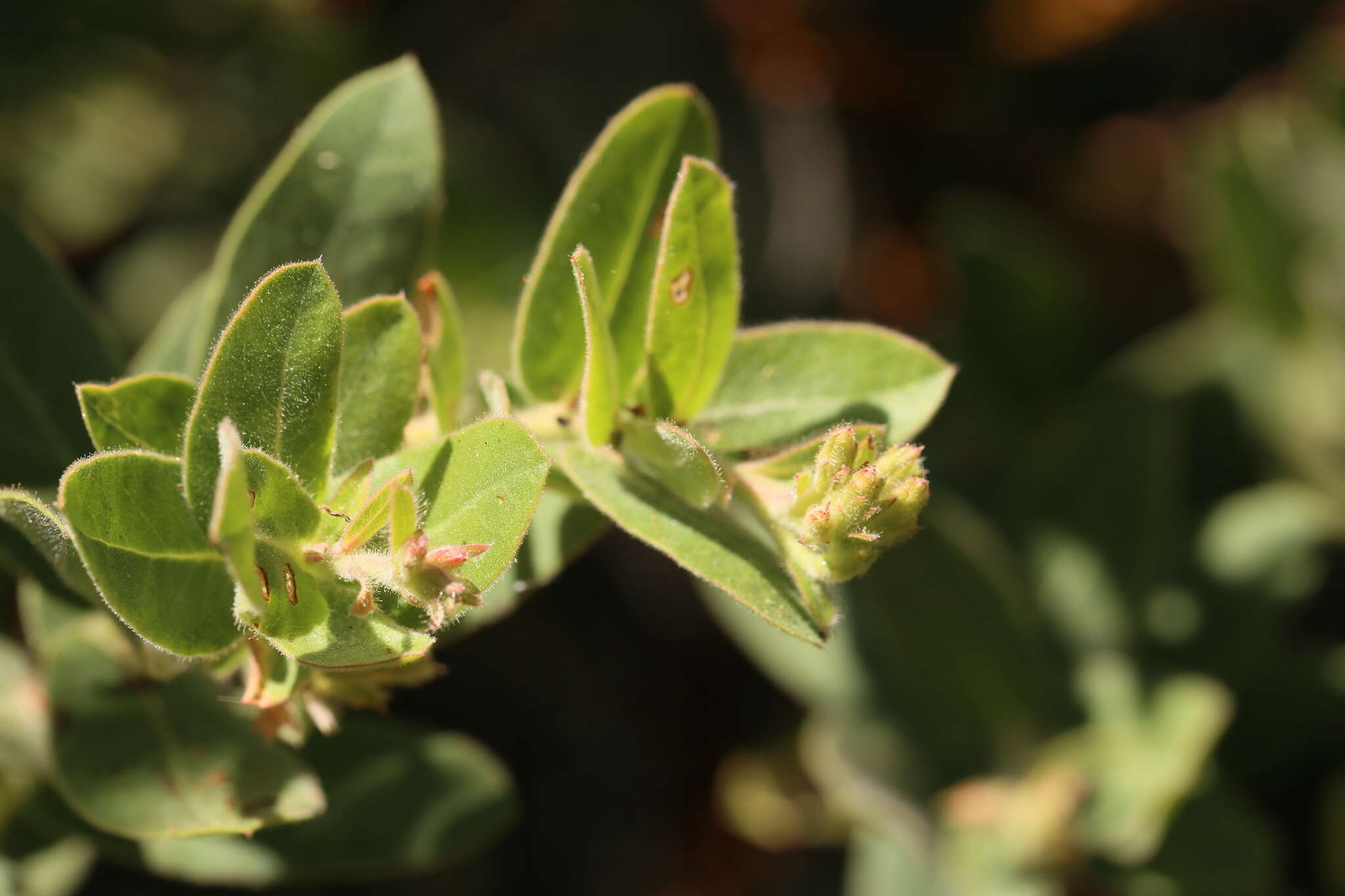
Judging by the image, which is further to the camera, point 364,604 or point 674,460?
point 674,460

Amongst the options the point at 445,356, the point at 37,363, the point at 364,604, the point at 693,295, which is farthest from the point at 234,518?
Answer: the point at 37,363

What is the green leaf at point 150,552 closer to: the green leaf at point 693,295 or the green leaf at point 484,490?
the green leaf at point 484,490

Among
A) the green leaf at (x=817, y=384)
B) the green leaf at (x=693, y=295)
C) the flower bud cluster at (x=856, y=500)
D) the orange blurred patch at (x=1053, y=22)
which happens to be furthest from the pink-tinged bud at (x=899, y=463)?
the orange blurred patch at (x=1053, y=22)

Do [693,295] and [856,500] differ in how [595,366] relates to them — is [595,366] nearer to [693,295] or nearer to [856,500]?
[693,295]

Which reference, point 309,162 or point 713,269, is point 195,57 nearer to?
point 309,162

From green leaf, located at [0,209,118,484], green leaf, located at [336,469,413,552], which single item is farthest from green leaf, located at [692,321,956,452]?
green leaf, located at [0,209,118,484]

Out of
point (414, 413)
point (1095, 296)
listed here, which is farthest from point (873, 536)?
point (1095, 296)
